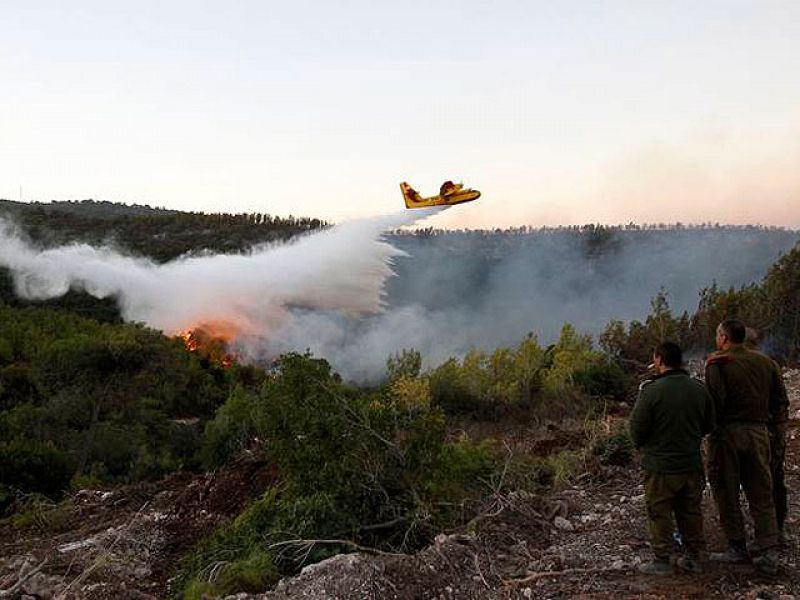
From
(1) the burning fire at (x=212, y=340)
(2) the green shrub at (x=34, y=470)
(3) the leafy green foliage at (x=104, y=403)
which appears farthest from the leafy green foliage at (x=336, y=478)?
(1) the burning fire at (x=212, y=340)

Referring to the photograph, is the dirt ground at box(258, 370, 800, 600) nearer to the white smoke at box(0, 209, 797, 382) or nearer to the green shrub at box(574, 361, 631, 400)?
the green shrub at box(574, 361, 631, 400)

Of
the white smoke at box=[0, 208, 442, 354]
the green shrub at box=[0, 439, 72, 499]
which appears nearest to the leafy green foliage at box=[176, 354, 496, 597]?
the green shrub at box=[0, 439, 72, 499]

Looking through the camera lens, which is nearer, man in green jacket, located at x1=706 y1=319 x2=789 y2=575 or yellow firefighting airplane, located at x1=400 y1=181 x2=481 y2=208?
man in green jacket, located at x1=706 y1=319 x2=789 y2=575

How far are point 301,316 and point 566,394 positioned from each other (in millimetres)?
29782

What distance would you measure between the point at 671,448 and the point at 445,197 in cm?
2225

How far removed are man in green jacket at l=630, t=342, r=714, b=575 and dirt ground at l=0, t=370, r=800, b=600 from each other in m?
0.26

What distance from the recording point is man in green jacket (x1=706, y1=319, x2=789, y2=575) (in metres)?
5.32

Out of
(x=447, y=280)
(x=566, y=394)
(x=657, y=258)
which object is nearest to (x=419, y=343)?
(x=447, y=280)

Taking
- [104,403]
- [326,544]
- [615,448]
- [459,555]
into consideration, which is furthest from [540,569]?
[104,403]

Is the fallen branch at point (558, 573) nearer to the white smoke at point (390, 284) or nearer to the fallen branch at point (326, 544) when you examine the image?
the fallen branch at point (326, 544)

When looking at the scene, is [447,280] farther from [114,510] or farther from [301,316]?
[114,510]

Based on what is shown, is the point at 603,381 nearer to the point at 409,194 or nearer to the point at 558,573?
the point at 409,194

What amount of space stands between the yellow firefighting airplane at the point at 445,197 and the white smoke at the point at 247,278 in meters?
1.59

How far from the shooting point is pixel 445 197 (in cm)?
2681
